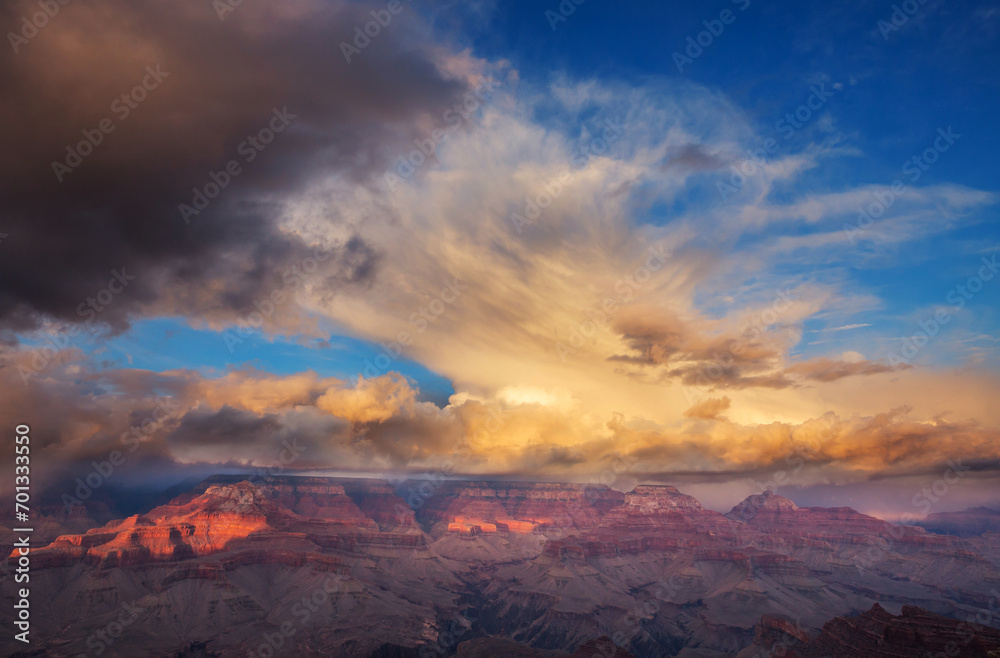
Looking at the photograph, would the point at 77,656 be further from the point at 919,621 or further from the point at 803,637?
the point at 919,621

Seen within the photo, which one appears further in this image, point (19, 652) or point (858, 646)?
point (19, 652)

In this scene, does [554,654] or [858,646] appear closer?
[858,646]

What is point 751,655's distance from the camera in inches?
7387

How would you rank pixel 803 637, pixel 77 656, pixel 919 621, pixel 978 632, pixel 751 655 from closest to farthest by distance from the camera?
pixel 978 632 → pixel 919 621 → pixel 803 637 → pixel 751 655 → pixel 77 656

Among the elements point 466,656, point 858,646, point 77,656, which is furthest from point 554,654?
point 77,656

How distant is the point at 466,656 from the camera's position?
193625 mm

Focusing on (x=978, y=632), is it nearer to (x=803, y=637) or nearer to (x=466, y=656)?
(x=803, y=637)

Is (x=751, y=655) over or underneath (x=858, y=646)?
underneath

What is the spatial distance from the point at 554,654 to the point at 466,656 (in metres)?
30.2

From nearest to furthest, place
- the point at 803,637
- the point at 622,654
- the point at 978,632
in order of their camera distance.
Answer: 1. the point at 978,632
2. the point at 622,654
3. the point at 803,637

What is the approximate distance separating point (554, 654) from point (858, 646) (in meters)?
95.0

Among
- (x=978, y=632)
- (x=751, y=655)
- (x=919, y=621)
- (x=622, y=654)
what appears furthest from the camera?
(x=751, y=655)

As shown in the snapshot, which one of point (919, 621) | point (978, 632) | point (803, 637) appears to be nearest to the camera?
point (978, 632)

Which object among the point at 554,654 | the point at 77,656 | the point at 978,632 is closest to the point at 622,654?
the point at 554,654
